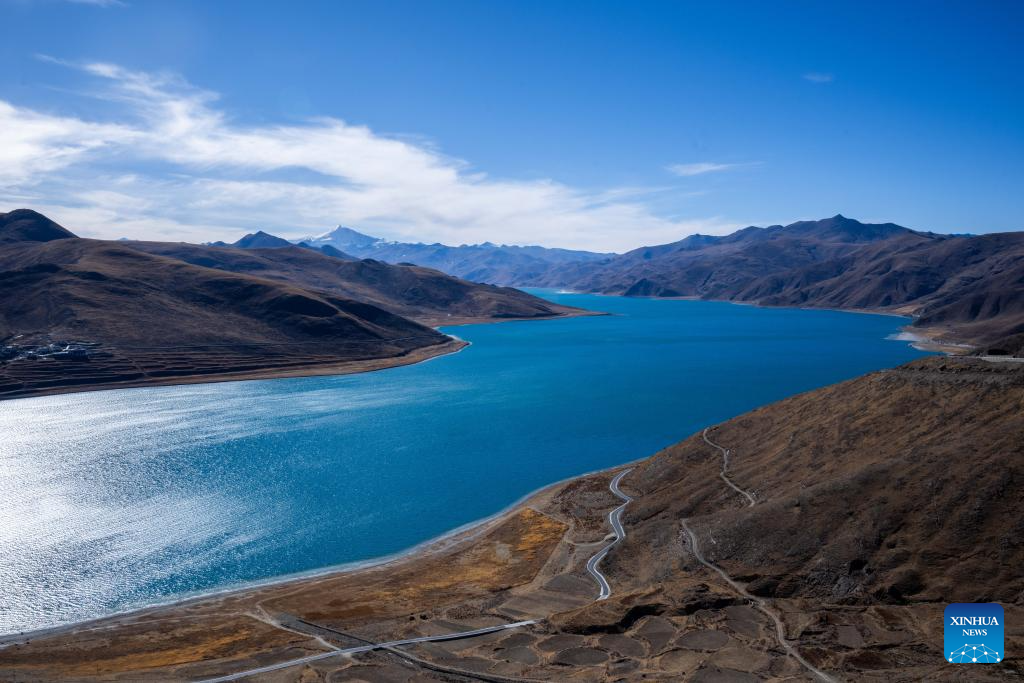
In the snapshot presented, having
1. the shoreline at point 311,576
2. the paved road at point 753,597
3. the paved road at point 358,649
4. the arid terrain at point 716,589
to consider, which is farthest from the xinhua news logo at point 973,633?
the shoreline at point 311,576

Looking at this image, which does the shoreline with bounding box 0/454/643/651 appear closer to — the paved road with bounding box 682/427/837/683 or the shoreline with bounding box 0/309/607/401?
the paved road with bounding box 682/427/837/683

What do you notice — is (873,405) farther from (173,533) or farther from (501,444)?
(173,533)

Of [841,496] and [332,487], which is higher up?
[841,496]

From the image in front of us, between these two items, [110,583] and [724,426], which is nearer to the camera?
[110,583]

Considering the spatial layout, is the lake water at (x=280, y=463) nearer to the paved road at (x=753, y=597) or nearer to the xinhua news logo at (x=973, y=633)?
the paved road at (x=753, y=597)

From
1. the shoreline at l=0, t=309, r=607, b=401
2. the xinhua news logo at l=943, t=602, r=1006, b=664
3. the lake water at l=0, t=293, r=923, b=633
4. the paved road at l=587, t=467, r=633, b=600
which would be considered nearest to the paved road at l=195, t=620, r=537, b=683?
the paved road at l=587, t=467, r=633, b=600

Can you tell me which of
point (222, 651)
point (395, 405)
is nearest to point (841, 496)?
point (222, 651)
